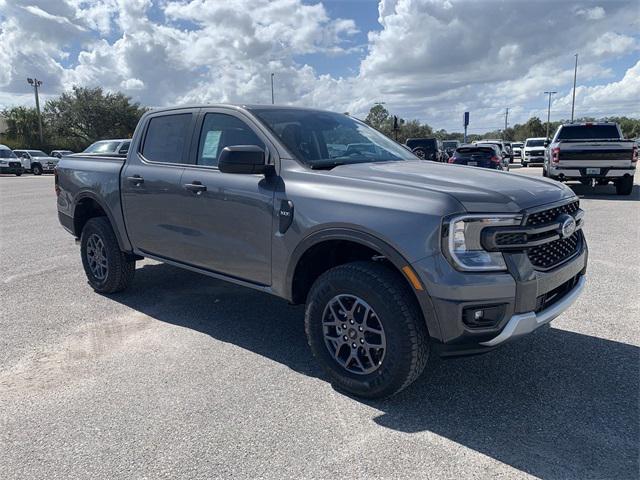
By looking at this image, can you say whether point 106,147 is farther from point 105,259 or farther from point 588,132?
point 588,132

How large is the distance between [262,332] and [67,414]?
1674mm

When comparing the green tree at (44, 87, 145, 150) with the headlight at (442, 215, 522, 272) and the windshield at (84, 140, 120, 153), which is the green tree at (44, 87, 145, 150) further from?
the headlight at (442, 215, 522, 272)

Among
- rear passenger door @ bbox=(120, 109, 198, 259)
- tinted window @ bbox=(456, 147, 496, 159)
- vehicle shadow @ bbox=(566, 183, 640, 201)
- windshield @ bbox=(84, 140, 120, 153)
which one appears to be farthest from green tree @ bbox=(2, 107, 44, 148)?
rear passenger door @ bbox=(120, 109, 198, 259)

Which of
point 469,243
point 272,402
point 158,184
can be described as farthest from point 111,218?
point 469,243

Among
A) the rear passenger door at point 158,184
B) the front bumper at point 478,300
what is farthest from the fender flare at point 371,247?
the rear passenger door at point 158,184

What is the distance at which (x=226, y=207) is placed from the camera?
3.88 meters

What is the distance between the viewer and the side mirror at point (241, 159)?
339 cm

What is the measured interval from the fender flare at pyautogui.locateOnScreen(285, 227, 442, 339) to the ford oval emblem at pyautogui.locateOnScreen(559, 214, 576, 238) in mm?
997

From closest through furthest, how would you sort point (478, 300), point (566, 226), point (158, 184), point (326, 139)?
point (478, 300), point (566, 226), point (326, 139), point (158, 184)

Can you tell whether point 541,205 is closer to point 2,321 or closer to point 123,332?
point 123,332

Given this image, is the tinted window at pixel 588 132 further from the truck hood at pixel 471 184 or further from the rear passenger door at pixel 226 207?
the rear passenger door at pixel 226 207

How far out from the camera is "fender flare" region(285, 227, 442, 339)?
284 centimetres

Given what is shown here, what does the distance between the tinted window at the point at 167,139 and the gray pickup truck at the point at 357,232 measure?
2cm

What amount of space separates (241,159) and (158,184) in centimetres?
141
